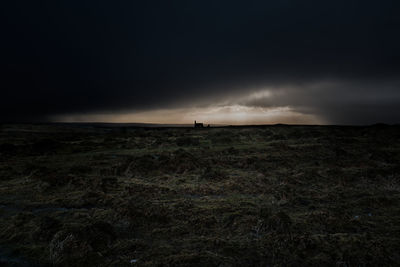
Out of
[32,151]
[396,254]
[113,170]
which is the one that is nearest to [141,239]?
[396,254]

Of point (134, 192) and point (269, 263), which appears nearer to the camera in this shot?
point (269, 263)

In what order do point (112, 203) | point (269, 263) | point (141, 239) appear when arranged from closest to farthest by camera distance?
point (269, 263), point (141, 239), point (112, 203)

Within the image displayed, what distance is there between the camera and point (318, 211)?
379 inches

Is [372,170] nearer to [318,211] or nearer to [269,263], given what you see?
[318,211]

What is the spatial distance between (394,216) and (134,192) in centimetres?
1372

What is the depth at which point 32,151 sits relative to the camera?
114 feet

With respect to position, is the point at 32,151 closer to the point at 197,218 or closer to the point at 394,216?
the point at 197,218

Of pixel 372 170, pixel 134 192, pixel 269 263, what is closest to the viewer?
pixel 269 263

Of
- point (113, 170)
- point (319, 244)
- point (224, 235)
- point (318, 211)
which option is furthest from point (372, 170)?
point (113, 170)

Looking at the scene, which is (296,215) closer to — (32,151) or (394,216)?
(394,216)

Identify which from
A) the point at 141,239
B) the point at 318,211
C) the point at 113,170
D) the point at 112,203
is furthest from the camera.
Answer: the point at 113,170

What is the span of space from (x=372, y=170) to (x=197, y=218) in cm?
1632

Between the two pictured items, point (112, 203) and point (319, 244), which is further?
point (112, 203)

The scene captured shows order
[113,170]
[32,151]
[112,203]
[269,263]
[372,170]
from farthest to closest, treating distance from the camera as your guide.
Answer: [32,151] < [113,170] < [372,170] < [112,203] < [269,263]
